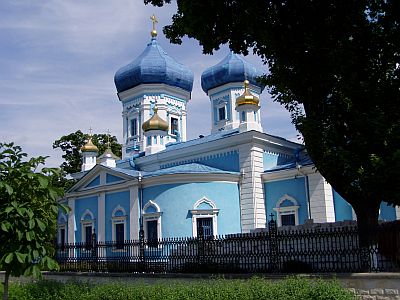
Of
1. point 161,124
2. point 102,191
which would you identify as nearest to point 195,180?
point 102,191

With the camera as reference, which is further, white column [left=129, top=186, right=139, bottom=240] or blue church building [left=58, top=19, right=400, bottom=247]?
white column [left=129, top=186, right=139, bottom=240]

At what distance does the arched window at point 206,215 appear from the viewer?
60.0 ft

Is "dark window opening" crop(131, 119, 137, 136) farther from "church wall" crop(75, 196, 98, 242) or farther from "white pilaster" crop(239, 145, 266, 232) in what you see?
"white pilaster" crop(239, 145, 266, 232)

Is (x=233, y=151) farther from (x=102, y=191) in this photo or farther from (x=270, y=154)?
(x=102, y=191)

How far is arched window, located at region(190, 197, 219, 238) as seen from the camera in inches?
720

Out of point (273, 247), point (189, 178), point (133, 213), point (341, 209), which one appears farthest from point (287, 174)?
point (273, 247)

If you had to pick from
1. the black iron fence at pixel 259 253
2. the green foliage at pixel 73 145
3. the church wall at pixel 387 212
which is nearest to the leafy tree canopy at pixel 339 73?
the black iron fence at pixel 259 253

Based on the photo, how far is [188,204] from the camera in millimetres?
18344

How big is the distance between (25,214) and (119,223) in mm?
14275

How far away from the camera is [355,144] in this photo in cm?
854

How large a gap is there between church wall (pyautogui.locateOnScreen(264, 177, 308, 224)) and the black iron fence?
691 cm

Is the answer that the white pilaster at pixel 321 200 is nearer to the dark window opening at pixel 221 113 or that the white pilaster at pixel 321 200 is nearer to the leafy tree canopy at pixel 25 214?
the dark window opening at pixel 221 113

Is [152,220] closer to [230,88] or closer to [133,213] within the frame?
[133,213]

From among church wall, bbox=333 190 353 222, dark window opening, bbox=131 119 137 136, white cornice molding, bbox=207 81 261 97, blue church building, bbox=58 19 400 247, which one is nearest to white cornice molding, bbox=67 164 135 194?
blue church building, bbox=58 19 400 247
